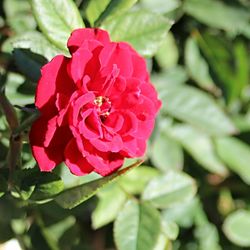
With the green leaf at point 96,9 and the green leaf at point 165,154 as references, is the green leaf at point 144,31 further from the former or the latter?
the green leaf at point 165,154

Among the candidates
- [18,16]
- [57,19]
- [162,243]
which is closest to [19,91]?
[57,19]

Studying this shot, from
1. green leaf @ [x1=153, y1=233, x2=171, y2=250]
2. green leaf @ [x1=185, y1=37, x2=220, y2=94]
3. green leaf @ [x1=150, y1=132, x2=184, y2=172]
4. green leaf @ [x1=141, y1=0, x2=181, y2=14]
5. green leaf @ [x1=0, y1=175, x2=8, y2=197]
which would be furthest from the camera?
green leaf @ [x1=185, y1=37, x2=220, y2=94]

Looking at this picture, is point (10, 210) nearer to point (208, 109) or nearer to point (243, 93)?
point (208, 109)

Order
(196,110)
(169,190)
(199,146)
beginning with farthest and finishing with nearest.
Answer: (199,146) → (196,110) → (169,190)

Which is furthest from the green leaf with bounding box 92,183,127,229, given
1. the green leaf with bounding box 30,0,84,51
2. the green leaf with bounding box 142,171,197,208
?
the green leaf with bounding box 30,0,84,51

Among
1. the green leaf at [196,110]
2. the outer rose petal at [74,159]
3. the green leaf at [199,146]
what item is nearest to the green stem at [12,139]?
the outer rose petal at [74,159]

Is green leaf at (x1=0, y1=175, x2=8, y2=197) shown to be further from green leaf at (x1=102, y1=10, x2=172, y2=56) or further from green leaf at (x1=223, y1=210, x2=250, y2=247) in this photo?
green leaf at (x1=223, y1=210, x2=250, y2=247)

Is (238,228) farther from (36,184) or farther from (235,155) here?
(36,184)
